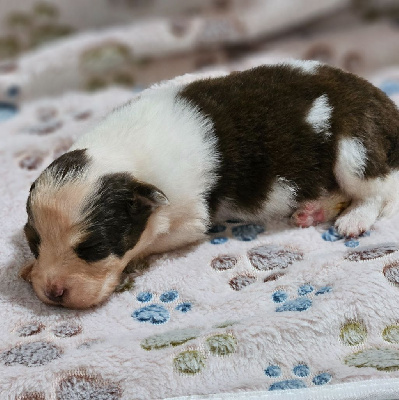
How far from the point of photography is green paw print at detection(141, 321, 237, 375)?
2.07m

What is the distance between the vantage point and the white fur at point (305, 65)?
2922 millimetres

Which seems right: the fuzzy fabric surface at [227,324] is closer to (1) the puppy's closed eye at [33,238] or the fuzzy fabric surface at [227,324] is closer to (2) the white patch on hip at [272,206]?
(2) the white patch on hip at [272,206]

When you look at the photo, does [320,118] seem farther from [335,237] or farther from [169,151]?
[169,151]

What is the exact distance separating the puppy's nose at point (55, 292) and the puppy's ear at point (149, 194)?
0.45 meters

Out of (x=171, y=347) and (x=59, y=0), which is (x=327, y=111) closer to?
(x=171, y=347)

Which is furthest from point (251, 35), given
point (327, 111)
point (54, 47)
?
point (327, 111)

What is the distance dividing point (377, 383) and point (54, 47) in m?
3.51

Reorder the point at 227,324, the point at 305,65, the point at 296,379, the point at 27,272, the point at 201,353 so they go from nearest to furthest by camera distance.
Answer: the point at 296,379 → the point at 201,353 → the point at 227,324 → the point at 27,272 → the point at 305,65

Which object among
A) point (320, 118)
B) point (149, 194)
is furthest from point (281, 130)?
point (149, 194)

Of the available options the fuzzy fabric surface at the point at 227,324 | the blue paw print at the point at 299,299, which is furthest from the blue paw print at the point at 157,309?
the blue paw print at the point at 299,299

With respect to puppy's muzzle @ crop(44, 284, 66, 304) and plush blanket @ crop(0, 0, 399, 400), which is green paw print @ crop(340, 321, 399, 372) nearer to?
plush blanket @ crop(0, 0, 399, 400)

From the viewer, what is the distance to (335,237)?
2822 mm

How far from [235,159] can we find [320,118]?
1.36ft

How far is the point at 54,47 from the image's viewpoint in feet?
15.0
